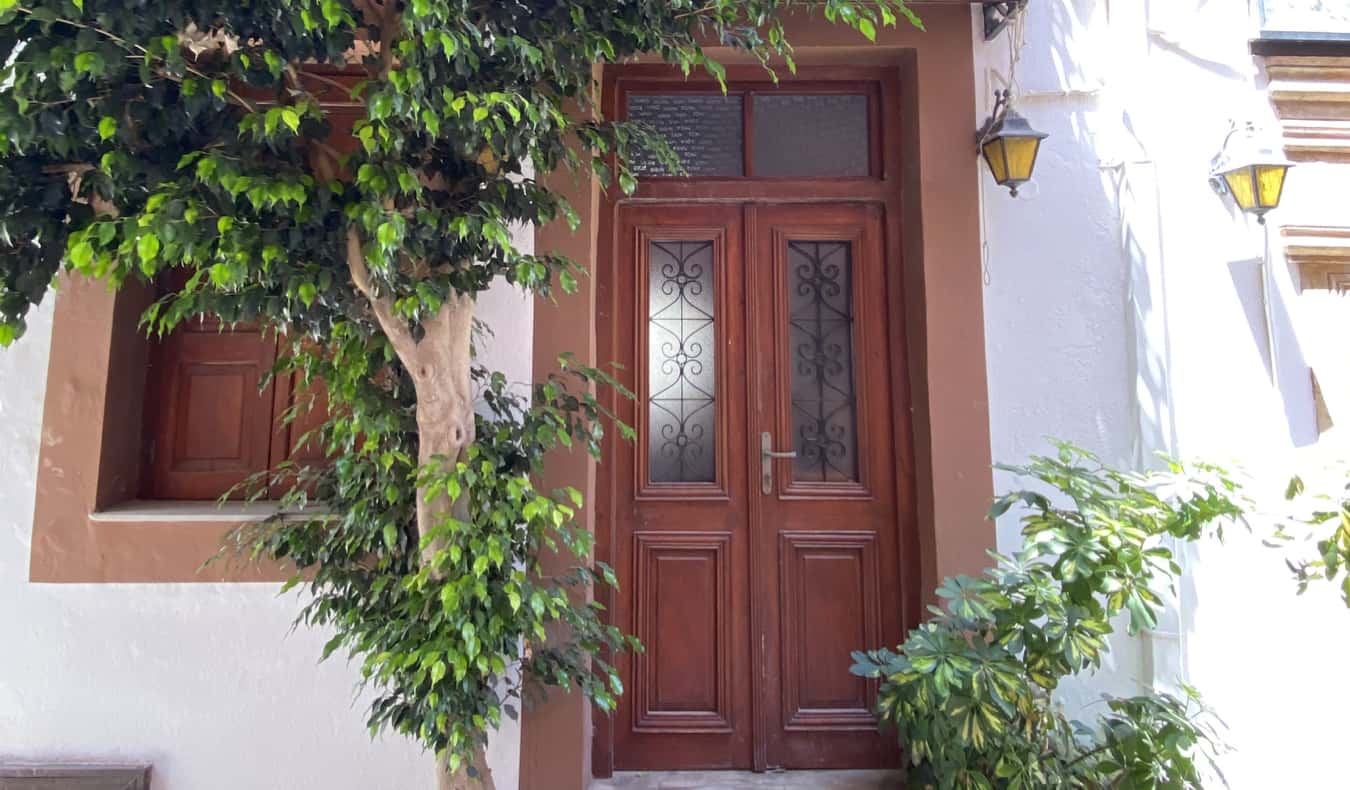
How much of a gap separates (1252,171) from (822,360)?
69.5 inches

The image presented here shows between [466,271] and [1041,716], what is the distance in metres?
2.21

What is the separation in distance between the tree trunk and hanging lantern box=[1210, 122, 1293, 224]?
2.93 metres

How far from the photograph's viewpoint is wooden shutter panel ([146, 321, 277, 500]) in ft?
9.71

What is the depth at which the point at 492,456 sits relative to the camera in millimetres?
2160

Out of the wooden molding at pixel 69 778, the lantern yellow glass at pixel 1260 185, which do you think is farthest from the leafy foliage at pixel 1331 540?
the wooden molding at pixel 69 778

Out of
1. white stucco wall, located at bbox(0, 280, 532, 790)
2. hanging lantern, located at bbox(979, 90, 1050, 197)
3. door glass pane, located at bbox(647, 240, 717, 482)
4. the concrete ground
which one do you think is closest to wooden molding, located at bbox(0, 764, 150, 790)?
white stucco wall, located at bbox(0, 280, 532, 790)

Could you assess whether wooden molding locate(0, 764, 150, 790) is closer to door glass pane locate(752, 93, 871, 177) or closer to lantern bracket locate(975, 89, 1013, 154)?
door glass pane locate(752, 93, 871, 177)

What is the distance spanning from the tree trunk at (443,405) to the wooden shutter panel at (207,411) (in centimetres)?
124

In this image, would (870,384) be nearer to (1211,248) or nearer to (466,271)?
(1211,248)

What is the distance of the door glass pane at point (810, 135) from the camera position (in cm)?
321

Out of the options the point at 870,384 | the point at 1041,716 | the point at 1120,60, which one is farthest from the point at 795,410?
the point at 1120,60

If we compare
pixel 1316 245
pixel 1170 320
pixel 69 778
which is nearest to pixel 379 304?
pixel 69 778

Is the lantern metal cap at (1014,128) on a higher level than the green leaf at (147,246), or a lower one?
higher

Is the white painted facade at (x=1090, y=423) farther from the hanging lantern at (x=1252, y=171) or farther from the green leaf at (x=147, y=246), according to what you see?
the green leaf at (x=147, y=246)
